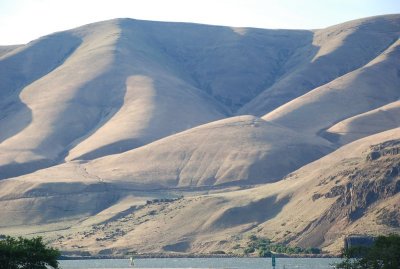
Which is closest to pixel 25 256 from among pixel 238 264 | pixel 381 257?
pixel 381 257

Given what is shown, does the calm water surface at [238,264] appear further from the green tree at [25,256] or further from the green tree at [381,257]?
the green tree at [25,256]

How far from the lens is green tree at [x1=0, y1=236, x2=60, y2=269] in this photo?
339 feet

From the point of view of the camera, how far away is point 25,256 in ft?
344

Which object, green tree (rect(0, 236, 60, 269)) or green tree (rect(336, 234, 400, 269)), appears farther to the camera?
green tree (rect(0, 236, 60, 269))

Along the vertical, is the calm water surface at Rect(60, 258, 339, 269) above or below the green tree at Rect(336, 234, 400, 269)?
below

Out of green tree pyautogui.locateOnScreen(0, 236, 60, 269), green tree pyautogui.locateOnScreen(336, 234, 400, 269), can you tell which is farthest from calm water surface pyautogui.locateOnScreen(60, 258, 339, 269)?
green tree pyautogui.locateOnScreen(0, 236, 60, 269)

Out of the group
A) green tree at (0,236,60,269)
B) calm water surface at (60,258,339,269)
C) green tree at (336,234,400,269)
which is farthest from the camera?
calm water surface at (60,258,339,269)

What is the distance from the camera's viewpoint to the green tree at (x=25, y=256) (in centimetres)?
10331

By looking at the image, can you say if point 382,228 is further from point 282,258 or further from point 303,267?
point 303,267

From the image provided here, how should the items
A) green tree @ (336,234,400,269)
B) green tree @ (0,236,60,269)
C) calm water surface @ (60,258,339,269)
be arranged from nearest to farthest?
green tree @ (336,234,400,269), green tree @ (0,236,60,269), calm water surface @ (60,258,339,269)

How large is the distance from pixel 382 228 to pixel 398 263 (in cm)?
9822

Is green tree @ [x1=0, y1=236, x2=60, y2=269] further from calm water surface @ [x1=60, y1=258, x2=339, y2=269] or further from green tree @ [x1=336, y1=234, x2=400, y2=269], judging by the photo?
calm water surface @ [x1=60, y1=258, x2=339, y2=269]

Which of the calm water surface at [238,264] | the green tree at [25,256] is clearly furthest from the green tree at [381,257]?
the calm water surface at [238,264]

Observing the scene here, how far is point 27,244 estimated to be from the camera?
109m
